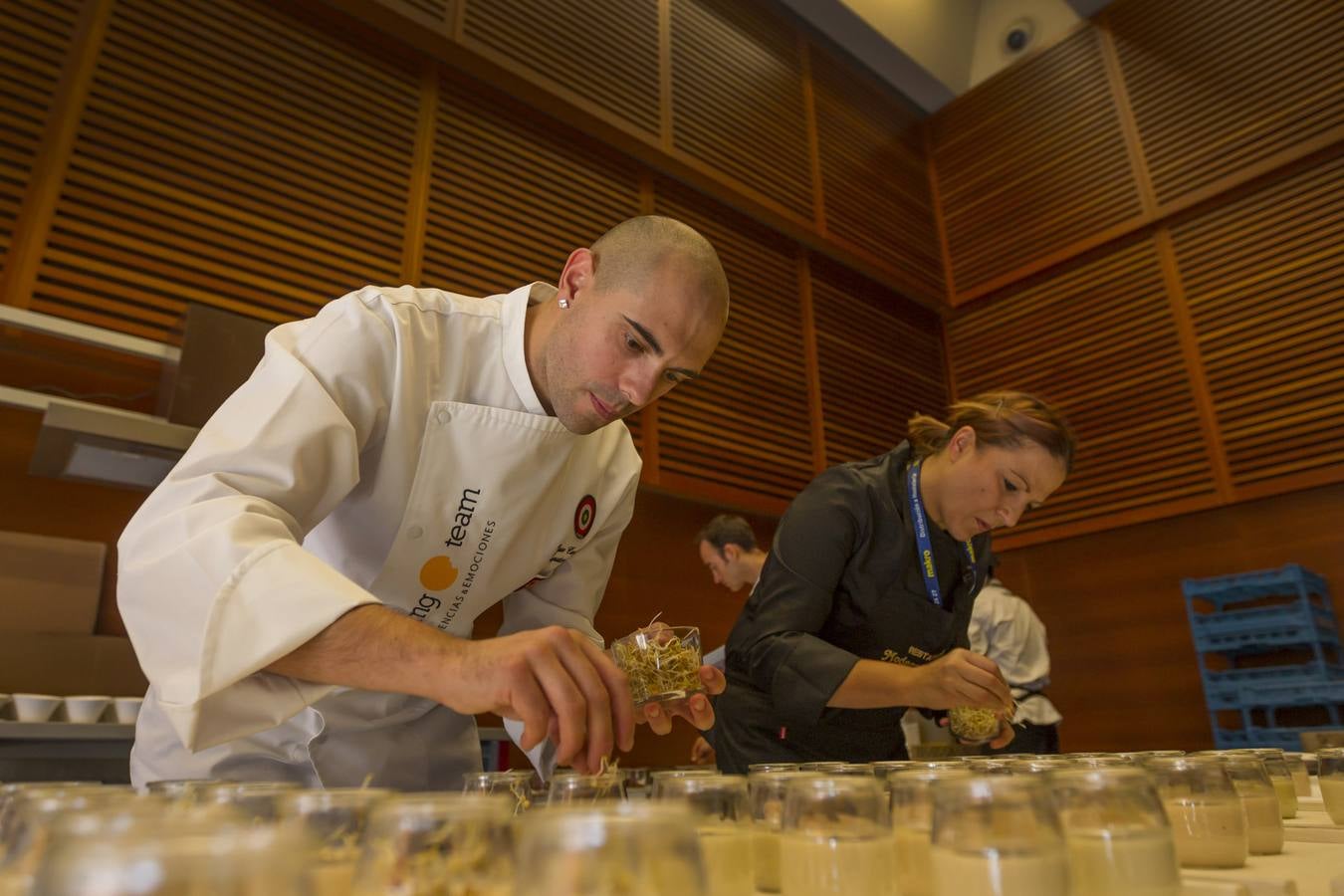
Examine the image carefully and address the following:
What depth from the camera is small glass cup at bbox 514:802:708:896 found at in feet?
1.39

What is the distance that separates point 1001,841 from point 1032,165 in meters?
6.31

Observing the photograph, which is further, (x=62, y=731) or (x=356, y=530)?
(x=62, y=731)

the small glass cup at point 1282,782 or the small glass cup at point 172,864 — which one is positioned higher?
the small glass cup at point 172,864

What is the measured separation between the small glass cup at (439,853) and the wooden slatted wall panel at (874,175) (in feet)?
18.0

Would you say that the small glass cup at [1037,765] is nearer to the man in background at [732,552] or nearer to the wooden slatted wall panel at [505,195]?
the man in background at [732,552]

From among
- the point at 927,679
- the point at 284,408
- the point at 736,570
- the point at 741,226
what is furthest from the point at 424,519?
the point at 741,226

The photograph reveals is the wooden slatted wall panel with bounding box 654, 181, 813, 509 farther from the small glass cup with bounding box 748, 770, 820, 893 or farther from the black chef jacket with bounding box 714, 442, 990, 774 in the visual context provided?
the small glass cup with bounding box 748, 770, 820, 893

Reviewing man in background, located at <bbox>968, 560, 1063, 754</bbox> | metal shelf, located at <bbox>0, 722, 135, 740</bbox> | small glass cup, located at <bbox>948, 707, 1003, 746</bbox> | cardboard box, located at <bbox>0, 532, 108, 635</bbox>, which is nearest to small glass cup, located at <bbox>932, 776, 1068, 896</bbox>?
small glass cup, located at <bbox>948, 707, 1003, 746</bbox>

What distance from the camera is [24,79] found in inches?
120

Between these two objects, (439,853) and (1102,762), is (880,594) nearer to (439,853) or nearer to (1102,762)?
(1102,762)

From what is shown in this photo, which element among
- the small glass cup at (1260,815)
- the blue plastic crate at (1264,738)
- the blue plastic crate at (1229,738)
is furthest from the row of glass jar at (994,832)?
the blue plastic crate at (1229,738)

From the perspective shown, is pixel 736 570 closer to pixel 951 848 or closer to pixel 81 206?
pixel 81 206

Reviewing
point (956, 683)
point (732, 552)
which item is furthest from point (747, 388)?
point (956, 683)

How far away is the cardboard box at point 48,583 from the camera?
2.63 metres
